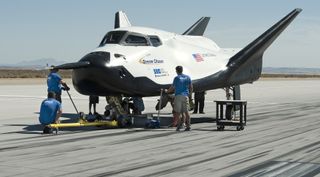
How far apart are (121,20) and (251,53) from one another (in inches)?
264

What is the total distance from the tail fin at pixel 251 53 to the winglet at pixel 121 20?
228 inches

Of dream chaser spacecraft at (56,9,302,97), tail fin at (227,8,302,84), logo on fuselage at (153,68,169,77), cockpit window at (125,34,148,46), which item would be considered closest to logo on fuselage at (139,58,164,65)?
dream chaser spacecraft at (56,9,302,97)

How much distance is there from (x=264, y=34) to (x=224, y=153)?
1043cm

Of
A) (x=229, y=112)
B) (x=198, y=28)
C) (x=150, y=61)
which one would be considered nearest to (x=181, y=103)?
(x=150, y=61)

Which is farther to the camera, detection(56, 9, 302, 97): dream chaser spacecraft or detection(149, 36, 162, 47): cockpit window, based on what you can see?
detection(149, 36, 162, 47): cockpit window

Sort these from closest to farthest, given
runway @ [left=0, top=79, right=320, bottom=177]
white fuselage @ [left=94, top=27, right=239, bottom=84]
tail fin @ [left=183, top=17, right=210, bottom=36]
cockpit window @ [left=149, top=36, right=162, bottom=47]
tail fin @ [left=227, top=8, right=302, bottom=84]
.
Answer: runway @ [left=0, top=79, right=320, bottom=177] < white fuselage @ [left=94, top=27, right=239, bottom=84] < cockpit window @ [left=149, top=36, right=162, bottom=47] < tail fin @ [left=227, top=8, right=302, bottom=84] < tail fin @ [left=183, top=17, right=210, bottom=36]

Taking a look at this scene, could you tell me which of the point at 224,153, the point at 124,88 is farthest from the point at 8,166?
the point at 124,88

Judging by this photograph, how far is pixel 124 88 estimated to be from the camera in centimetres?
1655

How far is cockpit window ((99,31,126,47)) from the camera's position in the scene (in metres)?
17.5

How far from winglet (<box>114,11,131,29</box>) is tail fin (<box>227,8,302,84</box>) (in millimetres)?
5779

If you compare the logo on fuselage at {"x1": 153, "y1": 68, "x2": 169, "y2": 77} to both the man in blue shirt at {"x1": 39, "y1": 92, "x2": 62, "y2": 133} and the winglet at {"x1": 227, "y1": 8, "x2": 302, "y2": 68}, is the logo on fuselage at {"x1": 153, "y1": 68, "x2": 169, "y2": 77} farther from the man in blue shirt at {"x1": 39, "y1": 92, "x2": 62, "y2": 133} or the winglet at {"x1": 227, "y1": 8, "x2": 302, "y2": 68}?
the winglet at {"x1": 227, "y1": 8, "x2": 302, "y2": 68}

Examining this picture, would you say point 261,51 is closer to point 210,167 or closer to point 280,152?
point 280,152

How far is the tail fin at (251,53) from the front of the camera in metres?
20.6

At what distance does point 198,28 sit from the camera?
82.9 ft
